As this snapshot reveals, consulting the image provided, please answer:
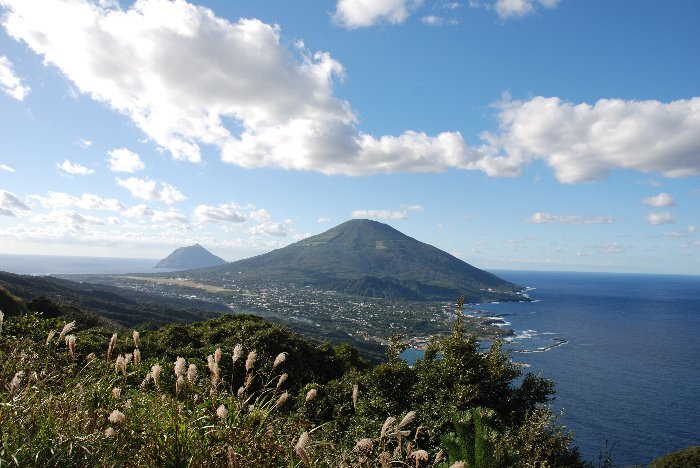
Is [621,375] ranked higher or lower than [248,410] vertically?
lower

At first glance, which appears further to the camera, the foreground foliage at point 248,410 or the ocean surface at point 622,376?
the ocean surface at point 622,376

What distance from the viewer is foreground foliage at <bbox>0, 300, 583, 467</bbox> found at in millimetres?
4188

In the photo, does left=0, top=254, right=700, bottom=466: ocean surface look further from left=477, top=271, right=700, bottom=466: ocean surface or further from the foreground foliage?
the foreground foliage

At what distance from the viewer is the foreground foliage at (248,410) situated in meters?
4.19

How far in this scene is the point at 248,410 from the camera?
519 centimetres

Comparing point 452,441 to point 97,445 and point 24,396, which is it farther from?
point 24,396

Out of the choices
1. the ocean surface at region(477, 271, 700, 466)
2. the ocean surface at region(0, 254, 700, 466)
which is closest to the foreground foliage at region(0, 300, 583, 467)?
the ocean surface at region(0, 254, 700, 466)

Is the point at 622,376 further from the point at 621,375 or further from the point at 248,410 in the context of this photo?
the point at 248,410

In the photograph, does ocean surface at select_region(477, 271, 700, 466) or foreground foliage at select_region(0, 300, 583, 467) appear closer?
foreground foliage at select_region(0, 300, 583, 467)

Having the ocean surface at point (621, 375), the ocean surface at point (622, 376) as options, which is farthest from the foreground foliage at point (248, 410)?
the ocean surface at point (622, 376)

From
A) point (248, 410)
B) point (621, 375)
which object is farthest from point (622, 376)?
point (248, 410)

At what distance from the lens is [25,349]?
6664 millimetres

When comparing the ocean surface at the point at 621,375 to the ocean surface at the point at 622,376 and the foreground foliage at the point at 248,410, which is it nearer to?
the ocean surface at the point at 622,376

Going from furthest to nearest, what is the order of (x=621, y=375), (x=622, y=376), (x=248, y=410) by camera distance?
1. (x=621, y=375)
2. (x=622, y=376)
3. (x=248, y=410)
